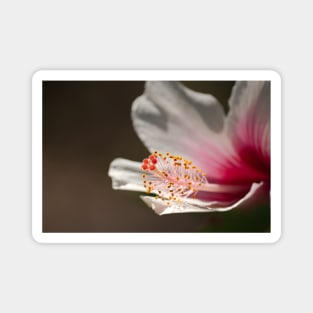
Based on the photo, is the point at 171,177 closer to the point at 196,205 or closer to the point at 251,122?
the point at 196,205

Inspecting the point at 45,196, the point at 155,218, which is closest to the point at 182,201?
the point at 155,218

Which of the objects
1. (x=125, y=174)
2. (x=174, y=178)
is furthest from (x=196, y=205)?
(x=125, y=174)

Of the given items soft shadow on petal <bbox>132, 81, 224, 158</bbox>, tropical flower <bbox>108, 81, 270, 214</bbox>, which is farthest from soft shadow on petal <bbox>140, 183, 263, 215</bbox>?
soft shadow on petal <bbox>132, 81, 224, 158</bbox>

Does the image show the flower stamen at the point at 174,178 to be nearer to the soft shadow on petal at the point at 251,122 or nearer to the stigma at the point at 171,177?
the stigma at the point at 171,177

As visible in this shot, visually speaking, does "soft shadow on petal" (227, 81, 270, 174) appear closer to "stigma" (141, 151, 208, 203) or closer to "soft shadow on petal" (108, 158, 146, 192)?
"stigma" (141, 151, 208, 203)

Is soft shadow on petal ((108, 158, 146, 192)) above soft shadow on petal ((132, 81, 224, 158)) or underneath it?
underneath
